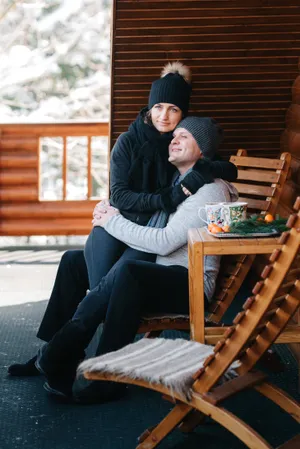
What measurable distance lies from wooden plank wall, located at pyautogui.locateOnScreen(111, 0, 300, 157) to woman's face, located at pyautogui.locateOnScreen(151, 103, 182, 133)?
2.21 feet

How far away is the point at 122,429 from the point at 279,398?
24.3 inches

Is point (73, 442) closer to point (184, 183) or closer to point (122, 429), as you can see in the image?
point (122, 429)

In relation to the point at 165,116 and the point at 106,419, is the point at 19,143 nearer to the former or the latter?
the point at 165,116

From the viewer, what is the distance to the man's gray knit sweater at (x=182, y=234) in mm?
3373

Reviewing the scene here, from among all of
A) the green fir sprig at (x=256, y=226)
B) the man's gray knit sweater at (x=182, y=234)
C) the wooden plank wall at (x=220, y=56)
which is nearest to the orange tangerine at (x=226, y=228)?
the green fir sprig at (x=256, y=226)

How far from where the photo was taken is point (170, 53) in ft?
14.7

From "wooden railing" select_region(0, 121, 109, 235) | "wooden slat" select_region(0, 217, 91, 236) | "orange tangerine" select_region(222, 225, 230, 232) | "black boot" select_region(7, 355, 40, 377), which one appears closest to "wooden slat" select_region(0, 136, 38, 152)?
"wooden railing" select_region(0, 121, 109, 235)

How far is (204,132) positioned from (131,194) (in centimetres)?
43

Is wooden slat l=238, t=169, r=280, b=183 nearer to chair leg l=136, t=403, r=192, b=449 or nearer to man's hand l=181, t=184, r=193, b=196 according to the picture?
man's hand l=181, t=184, r=193, b=196

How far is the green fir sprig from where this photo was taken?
10.2ft

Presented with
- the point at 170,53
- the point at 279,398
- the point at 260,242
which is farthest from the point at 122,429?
the point at 170,53

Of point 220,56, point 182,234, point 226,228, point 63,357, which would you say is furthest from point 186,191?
point 220,56

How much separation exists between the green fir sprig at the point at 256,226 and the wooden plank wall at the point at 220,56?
144 centimetres

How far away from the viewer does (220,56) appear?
4465 mm
